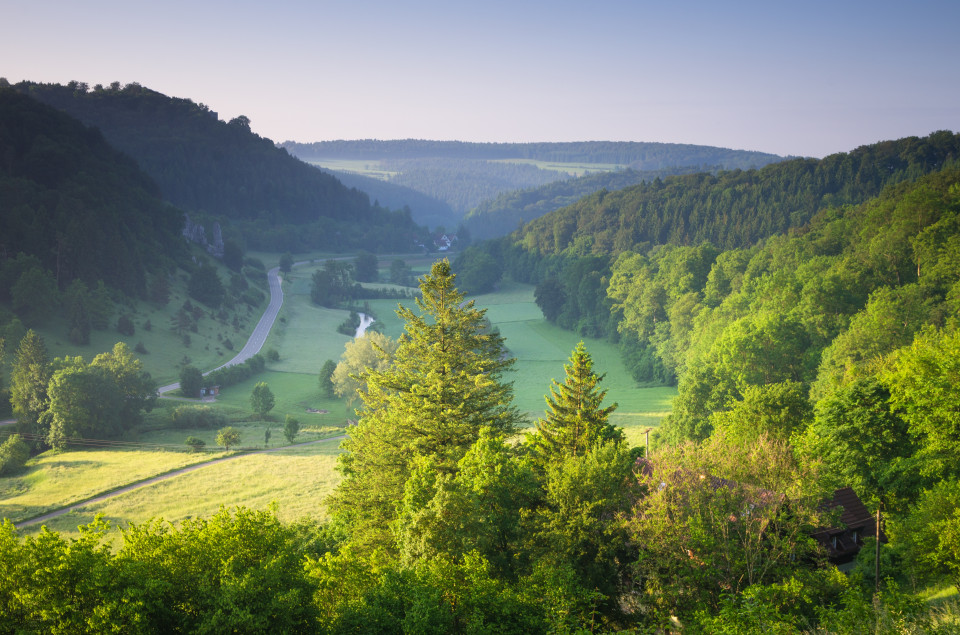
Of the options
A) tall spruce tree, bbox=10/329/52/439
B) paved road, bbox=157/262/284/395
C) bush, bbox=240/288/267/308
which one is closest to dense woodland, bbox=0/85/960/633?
tall spruce tree, bbox=10/329/52/439

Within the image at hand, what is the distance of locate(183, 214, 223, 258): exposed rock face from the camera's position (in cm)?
14575

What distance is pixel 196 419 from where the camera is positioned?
2564 inches

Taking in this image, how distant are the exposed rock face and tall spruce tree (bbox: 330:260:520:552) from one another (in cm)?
13338

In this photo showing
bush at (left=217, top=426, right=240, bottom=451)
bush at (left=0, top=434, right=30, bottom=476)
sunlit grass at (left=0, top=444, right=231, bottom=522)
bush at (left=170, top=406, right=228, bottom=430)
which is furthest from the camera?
bush at (left=170, top=406, right=228, bottom=430)

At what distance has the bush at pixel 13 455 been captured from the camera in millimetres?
51234

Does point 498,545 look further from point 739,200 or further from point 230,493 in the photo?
point 739,200

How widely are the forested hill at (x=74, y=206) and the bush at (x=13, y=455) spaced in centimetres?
5023

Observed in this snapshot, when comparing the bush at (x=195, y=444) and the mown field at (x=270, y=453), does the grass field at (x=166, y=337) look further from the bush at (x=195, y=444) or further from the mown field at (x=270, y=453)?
the bush at (x=195, y=444)

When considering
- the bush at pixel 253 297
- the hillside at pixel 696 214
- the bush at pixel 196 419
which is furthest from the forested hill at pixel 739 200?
the bush at pixel 196 419

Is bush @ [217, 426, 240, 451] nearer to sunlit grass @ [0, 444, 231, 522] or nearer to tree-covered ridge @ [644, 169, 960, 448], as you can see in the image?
sunlit grass @ [0, 444, 231, 522]

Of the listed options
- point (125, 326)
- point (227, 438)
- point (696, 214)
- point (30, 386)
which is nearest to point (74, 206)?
point (125, 326)

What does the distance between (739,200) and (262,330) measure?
92719 mm

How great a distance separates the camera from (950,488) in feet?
67.5

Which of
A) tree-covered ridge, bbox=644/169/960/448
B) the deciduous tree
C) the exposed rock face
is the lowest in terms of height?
the deciduous tree
